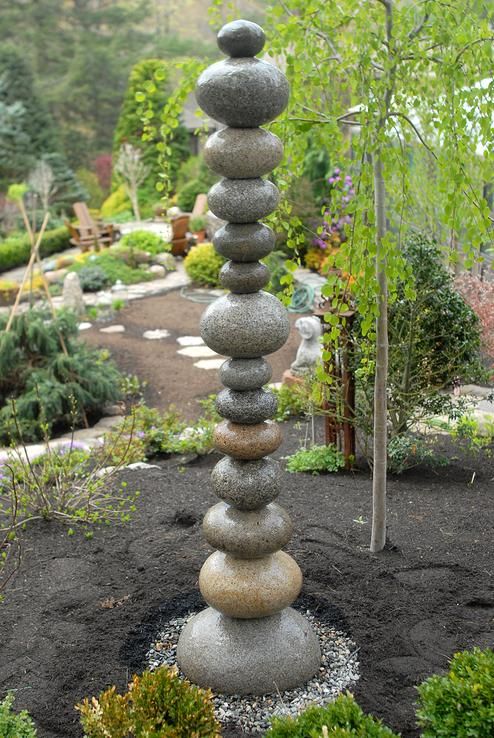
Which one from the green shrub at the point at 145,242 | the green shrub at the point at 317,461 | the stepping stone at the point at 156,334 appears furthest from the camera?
the green shrub at the point at 145,242

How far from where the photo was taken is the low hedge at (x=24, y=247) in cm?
1727

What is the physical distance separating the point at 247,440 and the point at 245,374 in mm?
282

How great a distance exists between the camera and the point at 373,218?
3582 mm

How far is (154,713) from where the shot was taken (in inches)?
116

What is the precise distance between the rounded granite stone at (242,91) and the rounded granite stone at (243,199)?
24 cm

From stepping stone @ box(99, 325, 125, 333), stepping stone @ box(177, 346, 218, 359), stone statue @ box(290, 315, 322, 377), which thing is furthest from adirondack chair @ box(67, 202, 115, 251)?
stone statue @ box(290, 315, 322, 377)

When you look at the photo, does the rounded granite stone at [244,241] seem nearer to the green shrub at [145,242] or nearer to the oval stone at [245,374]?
the oval stone at [245,374]

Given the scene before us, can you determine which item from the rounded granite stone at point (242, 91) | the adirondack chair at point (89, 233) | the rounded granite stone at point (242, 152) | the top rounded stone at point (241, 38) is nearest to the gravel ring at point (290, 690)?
the rounded granite stone at point (242, 152)

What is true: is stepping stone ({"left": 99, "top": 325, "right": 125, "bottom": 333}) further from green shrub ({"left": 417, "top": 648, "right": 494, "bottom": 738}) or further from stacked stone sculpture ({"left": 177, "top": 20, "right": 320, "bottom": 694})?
green shrub ({"left": 417, "top": 648, "right": 494, "bottom": 738})

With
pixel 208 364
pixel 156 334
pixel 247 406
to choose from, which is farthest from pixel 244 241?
pixel 156 334

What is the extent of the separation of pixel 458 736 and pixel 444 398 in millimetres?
3276

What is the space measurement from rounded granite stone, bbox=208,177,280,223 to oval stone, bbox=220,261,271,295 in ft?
0.62

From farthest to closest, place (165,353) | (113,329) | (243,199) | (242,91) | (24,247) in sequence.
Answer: (24,247) → (113,329) → (165,353) → (243,199) → (242,91)

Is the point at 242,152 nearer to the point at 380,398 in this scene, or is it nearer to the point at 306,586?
the point at 380,398
